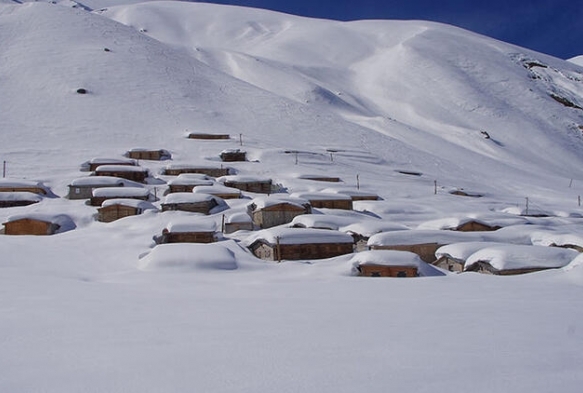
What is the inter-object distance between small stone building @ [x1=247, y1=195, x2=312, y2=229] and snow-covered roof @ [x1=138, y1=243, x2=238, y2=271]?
12.4 meters

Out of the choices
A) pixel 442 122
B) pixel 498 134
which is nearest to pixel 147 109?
pixel 442 122

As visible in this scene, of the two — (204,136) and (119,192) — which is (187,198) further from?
(204,136)

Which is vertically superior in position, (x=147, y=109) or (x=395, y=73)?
(x=395, y=73)

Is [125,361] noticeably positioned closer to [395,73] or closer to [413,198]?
[413,198]

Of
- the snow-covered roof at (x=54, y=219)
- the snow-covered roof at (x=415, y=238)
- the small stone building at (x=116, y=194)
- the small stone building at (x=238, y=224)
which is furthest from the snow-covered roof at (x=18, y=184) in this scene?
the snow-covered roof at (x=415, y=238)

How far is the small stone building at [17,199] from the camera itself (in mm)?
28641

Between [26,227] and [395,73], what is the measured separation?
88.3 m

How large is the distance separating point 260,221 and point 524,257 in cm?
1380

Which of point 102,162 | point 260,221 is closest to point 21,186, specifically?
point 102,162

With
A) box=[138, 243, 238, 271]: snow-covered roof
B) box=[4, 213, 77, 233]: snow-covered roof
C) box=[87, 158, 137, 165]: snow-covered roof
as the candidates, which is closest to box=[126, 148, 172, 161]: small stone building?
box=[87, 158, 137, 165]: snow-covered roof

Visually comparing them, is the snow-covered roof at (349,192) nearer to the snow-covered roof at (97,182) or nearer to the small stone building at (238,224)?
the small stone building at (238,224)

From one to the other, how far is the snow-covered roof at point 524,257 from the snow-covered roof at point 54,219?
58.7ft

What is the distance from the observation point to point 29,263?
45.3ft

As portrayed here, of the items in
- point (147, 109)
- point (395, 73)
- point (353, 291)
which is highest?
point (395, 73)
